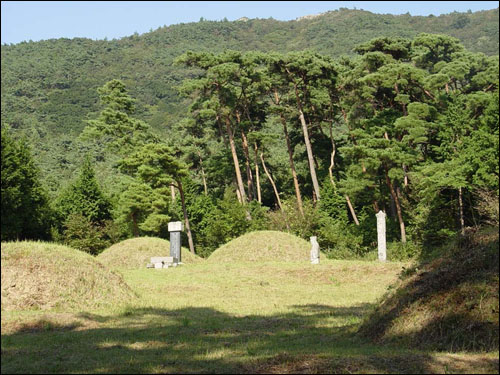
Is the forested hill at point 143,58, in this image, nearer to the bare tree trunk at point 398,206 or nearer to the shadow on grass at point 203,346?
the bare tree trunk at point 398,206

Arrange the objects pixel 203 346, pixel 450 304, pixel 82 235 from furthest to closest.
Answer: pixel 82 235
pixel 203 346
pixel 450 304

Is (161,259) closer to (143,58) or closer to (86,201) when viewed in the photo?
(86,201)

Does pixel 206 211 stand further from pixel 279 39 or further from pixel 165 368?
pixel 279 39

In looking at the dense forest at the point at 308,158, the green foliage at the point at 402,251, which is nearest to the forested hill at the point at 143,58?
the dense forest at the point at 308,158

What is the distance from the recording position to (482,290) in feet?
27.1

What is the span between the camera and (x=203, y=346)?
8.53 m

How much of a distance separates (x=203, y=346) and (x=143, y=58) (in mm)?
128117

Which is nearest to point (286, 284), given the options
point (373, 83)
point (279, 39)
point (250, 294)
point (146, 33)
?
point (250, 294)

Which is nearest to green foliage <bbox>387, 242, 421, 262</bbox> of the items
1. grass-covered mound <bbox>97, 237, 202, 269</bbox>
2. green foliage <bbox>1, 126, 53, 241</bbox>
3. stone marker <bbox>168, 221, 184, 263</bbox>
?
grass-covered mound <bbox>97, 237, 202, 269</bbox>

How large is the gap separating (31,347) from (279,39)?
138620 millimetres

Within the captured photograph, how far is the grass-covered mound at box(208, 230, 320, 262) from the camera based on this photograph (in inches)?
1089

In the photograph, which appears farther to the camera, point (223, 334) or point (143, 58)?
point (143, 58)

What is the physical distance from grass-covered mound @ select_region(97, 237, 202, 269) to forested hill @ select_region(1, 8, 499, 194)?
4011 cm

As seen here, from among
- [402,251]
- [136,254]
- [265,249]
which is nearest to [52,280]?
[136,254]
